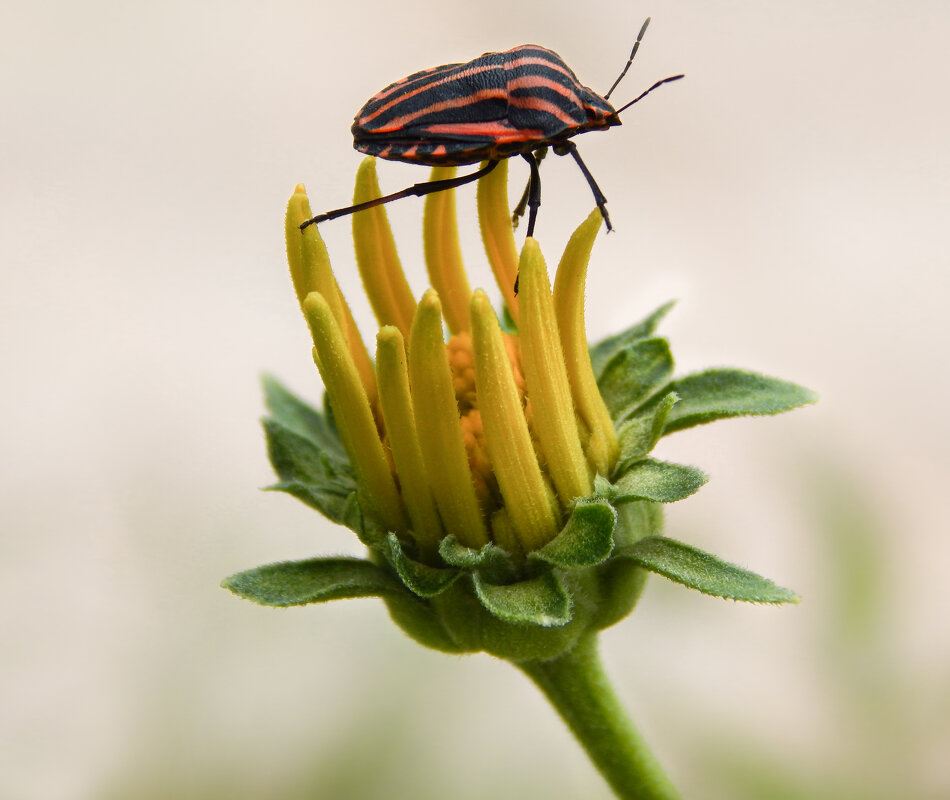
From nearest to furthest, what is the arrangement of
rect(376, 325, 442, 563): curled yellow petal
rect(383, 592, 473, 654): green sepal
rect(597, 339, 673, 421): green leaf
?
rect(376, 325, 442, 563): curled yellow petal < rect(383, 592, 473, 654): green sepal < rect(597, 339, 673, 421): green leaf

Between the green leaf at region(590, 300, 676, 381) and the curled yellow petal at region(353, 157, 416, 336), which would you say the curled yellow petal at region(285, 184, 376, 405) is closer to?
the curled yellow petal at region(353, 157, 416, 336)

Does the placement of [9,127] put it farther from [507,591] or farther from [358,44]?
[507,591]

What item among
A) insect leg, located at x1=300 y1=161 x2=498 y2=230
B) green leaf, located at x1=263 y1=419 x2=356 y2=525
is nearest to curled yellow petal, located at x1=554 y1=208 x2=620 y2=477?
insect leg, located at x1=300 y1=161 x2=498 y2=230

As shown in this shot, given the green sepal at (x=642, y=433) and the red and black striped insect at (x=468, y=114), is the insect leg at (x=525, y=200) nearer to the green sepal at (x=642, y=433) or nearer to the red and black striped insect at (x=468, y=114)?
the red and black striped insect at (x=468, y=114)

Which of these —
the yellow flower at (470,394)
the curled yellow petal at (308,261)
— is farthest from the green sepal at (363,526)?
the curled yellow petal at (308,261)

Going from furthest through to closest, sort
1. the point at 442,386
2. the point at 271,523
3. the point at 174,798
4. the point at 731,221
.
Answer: the point at 731,221
the point at 271,523
the point at 174,798
the point at 442,386

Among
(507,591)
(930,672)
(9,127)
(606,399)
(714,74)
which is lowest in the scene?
(930,672)

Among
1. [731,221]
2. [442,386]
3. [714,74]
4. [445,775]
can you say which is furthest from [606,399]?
[714,74]
